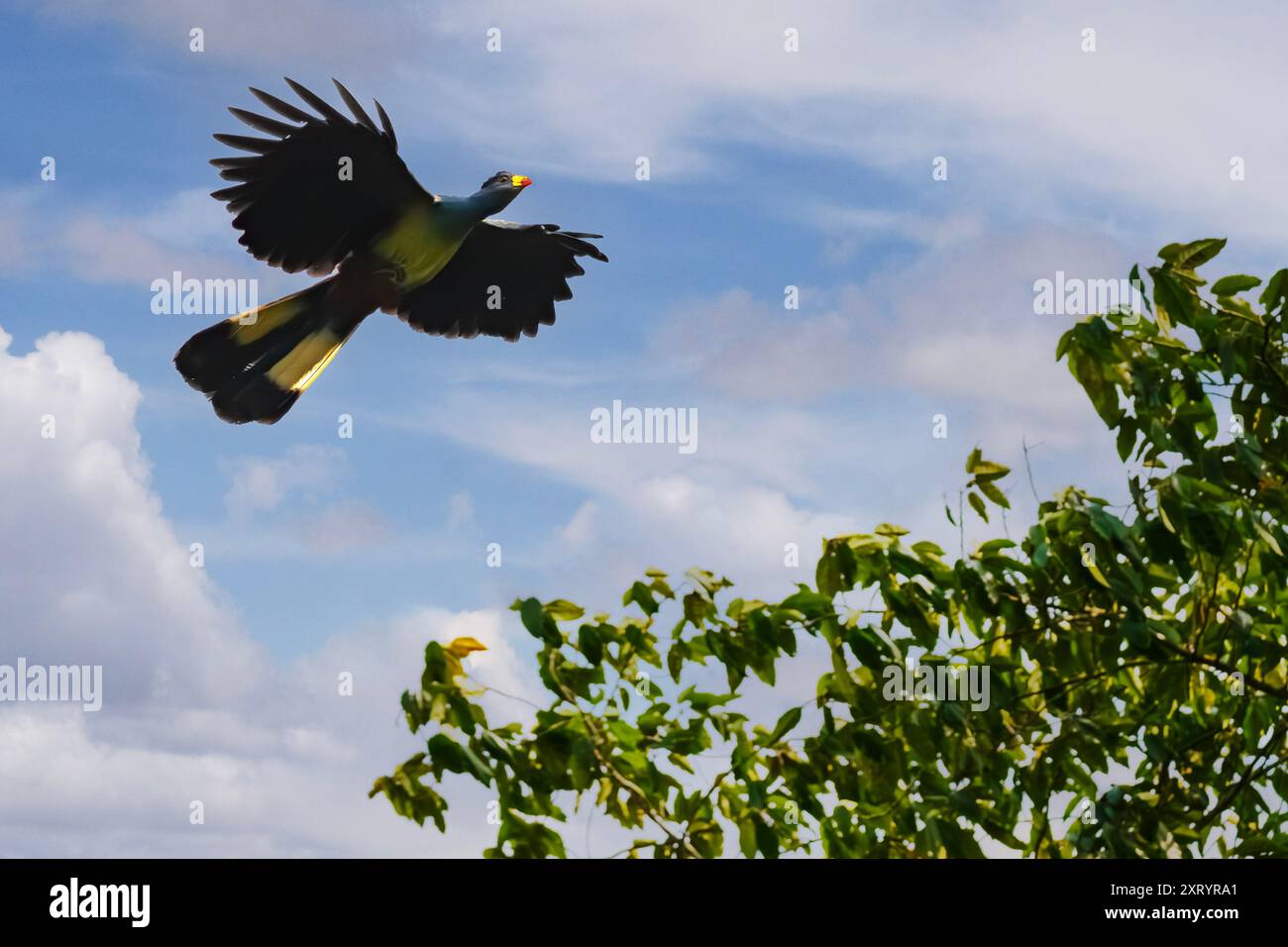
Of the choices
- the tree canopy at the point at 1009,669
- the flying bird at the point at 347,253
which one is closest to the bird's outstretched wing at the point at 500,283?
the flying bird at the point at 347,253

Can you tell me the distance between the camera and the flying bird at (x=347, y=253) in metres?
6.69

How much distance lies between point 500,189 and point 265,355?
1.70 metres

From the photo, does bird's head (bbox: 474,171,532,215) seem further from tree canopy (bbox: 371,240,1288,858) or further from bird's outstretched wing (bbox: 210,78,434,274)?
tree canopy (bbox: 371,240,1288,858)

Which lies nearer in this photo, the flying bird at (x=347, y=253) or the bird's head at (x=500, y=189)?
the flying bird at (x=347, y=253)

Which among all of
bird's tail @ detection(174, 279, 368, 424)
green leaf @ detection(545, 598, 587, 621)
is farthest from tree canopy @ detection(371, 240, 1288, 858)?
bird's tail @ detection(174, 279, 368, 424)

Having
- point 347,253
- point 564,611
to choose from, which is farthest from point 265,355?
point 564,611

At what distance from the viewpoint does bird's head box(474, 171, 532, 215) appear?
7.40 meters

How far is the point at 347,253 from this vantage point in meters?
7.23

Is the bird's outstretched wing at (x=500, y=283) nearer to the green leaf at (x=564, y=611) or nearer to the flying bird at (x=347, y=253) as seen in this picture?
the flying bird at (x=347, y=253)

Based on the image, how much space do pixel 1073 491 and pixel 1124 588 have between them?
1.28ft

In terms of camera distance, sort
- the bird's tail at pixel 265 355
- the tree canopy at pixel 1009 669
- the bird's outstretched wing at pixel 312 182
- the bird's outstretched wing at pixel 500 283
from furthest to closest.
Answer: the bird's outstretched wing at pixel 500 283 < the bird's tail at pixel 265 355 < the bird's outstretched wing at pixel 312 182 < the tree canopy at pixel 1009 669

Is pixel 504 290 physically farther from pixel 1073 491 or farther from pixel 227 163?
pixel 1073 491

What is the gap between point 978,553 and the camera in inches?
157

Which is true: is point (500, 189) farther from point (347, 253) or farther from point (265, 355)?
point (265, 355)
